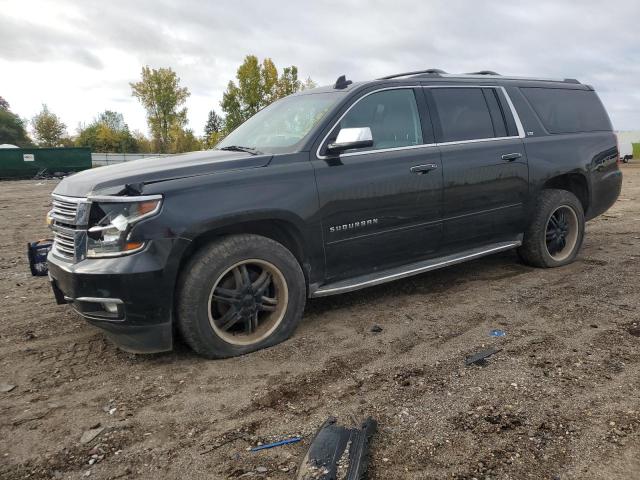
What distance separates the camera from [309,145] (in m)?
3.88

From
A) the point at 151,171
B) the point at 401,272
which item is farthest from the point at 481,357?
the point at 151,171

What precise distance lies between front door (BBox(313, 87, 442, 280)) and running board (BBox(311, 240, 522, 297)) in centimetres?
6

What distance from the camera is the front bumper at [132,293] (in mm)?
3162

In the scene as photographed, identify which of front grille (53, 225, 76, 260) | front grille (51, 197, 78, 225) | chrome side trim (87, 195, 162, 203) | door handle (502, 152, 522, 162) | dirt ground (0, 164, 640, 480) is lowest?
dirt ground (0, 164, 640, 480)

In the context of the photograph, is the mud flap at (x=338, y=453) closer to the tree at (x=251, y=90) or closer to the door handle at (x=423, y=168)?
the door handle at (x=423, y=168)

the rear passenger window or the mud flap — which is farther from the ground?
the rear passenger window

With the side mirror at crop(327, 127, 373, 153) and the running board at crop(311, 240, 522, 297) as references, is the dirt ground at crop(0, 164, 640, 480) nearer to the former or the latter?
the running board at crop(311, 240, 522, 297)

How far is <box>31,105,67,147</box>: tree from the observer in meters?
62.4

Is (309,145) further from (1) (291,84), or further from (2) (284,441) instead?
(1) (291,84)

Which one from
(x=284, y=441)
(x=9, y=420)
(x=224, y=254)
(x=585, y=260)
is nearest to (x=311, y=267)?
(x=224, y=254)

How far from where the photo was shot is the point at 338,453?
93.2 inches

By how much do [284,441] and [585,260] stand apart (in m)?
4.77

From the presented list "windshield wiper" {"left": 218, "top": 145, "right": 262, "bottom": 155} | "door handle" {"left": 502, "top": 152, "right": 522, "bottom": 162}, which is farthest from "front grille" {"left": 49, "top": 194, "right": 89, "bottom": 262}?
"door handle" {"left": 502, "top": 152, "right": 522, "bottom": 162}

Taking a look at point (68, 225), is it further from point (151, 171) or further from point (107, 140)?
point (107, 140)
